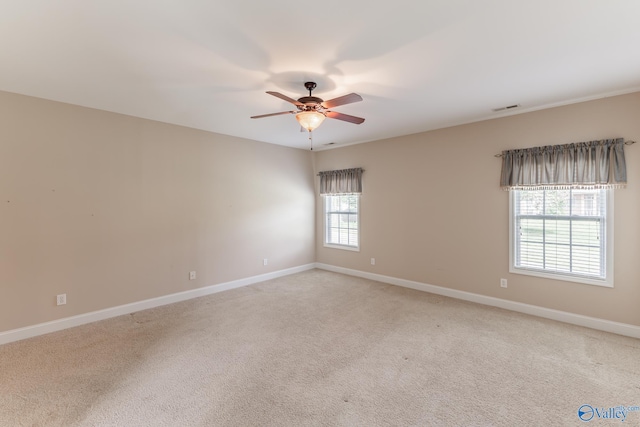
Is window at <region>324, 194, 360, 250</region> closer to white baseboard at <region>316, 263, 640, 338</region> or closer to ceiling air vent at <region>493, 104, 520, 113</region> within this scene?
white baseboard at <region>316, 263, 640, 338</region>

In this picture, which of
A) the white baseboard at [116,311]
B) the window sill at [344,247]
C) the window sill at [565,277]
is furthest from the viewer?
the window sill at [344,247]

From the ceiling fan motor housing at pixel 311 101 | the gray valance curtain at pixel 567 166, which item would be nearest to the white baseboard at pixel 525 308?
the gray valance curtain at pixel 567 166

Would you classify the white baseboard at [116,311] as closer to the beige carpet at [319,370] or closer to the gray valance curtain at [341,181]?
the beige carpet at [319,370]

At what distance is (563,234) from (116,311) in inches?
227

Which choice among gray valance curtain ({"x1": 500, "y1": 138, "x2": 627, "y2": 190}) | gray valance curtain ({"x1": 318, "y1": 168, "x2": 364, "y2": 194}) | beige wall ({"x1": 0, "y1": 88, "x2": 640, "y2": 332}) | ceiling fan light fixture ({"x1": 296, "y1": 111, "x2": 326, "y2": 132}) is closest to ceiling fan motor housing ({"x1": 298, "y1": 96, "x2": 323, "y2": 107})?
ceiling fan light fixture ({"x1": 296, "y1": 111, "x2": 326, "y2": 132})

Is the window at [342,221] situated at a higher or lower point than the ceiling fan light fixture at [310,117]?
lower

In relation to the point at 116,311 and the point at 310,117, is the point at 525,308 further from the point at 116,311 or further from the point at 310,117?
the point at 116,311

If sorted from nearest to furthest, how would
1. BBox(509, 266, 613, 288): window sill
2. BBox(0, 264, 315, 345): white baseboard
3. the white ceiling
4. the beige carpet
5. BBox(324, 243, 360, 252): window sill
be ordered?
the white ceiling
the beige carpet
BBox(0, 264, 315, 345): white baseboard
BBox(509, 266, 613, 288): window sill
BBox(324, 243, 360, 252): window sill

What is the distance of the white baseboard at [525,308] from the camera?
3.19 meters

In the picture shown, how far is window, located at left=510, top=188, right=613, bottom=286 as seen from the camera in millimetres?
3311

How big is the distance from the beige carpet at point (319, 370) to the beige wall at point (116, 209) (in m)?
0.56

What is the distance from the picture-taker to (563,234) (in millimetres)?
3574

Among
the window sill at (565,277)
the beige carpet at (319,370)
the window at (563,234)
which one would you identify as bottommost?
the beige carpet at (319,370)

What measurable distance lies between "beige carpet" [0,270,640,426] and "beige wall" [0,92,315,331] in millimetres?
561
